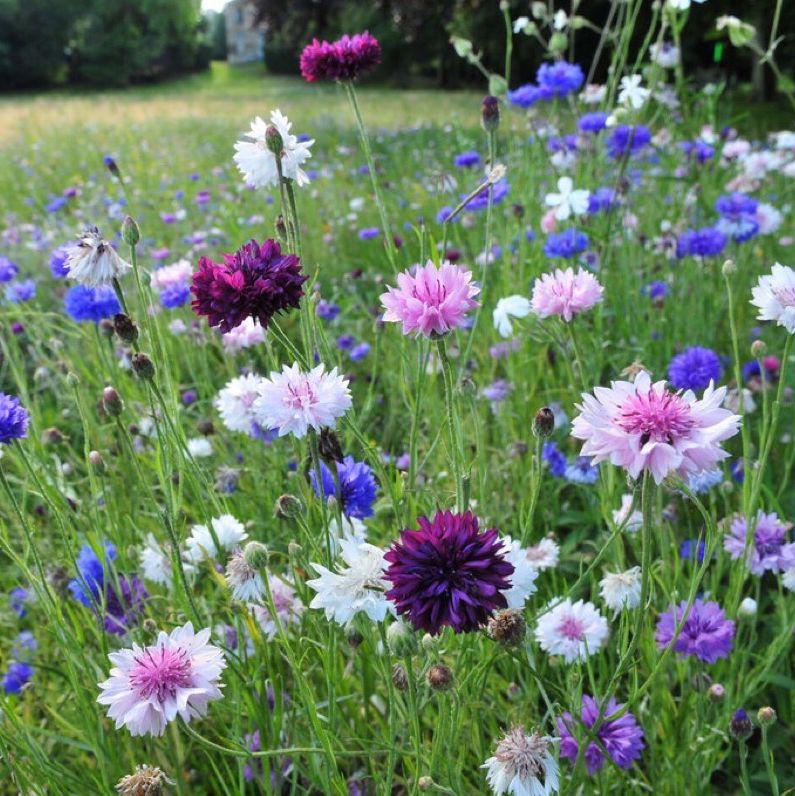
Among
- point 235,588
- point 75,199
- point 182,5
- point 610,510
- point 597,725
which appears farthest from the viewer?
point 182,5

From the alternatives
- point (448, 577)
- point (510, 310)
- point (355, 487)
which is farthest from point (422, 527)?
point (510, 310)

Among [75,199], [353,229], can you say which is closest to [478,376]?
[353,229]

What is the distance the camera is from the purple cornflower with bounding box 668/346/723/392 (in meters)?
1.30

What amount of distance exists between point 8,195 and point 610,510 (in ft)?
16.3

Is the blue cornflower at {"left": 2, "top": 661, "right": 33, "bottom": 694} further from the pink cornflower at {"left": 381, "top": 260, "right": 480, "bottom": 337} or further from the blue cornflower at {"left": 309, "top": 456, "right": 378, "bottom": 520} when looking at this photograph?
the pink cornflower at {"left": 381, "top": 260, "right": 480, "bottom": 337}

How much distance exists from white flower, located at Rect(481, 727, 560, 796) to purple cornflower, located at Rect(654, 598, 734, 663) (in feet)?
0.88

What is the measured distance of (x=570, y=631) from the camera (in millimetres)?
936

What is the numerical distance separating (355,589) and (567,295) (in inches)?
17.6

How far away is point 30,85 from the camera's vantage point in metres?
22.3

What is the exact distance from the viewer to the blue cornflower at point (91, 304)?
1363mm

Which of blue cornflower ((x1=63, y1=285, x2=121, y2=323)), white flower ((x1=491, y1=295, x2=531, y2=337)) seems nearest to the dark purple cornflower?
white flower ((x1=491, y1=295, x2=531, y2=337))

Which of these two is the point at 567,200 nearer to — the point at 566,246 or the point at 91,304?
the point at 566,246

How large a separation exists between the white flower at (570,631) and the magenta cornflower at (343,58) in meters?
0.74

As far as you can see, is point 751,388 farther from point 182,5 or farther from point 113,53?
point 182,5
